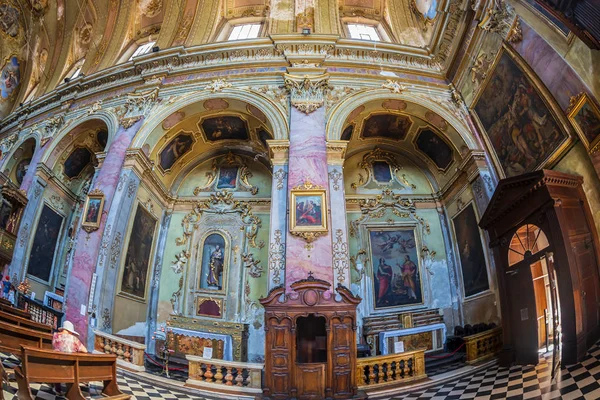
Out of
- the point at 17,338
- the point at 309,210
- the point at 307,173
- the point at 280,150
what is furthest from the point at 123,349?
the point at 280,150

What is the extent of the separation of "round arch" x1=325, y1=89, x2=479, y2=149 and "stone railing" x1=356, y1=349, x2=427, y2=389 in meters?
6.73

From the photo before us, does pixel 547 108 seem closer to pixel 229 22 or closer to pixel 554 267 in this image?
pixel 554 267

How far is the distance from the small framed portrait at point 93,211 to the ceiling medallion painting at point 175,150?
9.35 ft

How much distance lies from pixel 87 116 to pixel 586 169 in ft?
52.9

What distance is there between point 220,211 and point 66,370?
32.5 ft

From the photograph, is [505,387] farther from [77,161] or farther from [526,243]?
[77,161]

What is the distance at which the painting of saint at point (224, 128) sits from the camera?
14367 mm

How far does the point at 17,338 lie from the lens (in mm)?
6176

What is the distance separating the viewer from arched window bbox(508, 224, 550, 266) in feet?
27.0

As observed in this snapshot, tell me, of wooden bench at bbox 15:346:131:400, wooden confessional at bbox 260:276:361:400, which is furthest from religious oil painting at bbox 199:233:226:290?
wooden bench at bbox 15:346:131:400

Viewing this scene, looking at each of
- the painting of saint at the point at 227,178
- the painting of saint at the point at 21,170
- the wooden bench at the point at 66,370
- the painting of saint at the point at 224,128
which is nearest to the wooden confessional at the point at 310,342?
the wooden bench at the point at 66,370

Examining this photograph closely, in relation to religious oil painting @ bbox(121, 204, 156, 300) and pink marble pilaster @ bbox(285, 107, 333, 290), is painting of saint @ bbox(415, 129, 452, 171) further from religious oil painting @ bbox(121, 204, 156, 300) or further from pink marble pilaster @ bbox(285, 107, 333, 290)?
religious oil painting @ bbox(121, 204, 156, 300)

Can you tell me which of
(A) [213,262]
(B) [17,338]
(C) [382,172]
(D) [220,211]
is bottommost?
(B) [17,338]

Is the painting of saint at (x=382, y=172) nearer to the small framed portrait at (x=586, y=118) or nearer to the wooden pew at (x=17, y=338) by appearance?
the small framed portrait at (x=586, y=118)
